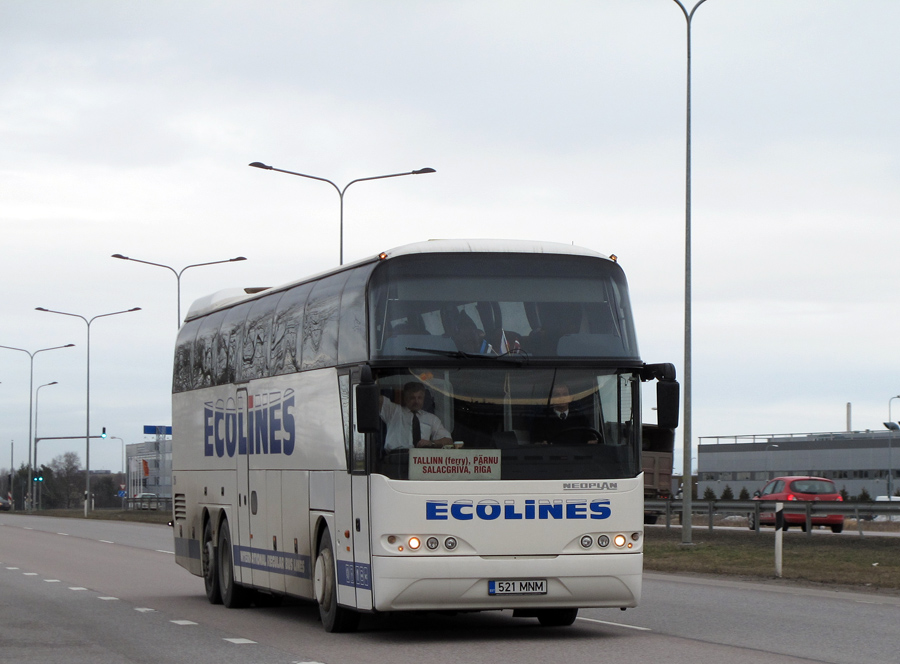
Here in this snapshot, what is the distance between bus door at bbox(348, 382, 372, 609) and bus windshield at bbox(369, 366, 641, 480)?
282mm

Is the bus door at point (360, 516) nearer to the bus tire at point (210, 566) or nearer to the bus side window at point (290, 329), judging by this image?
the bus side window at point (290, 329)

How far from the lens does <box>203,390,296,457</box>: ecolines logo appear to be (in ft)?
49.7

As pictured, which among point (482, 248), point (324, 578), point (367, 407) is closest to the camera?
point (367, 407)

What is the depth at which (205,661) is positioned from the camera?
1161 centimetres

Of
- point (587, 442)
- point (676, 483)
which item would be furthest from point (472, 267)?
point (676, 483)

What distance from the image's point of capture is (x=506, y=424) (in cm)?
1253

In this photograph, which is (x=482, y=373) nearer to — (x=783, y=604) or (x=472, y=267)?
(x=472, y=267)

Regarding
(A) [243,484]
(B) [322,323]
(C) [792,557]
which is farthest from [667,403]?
(C) [792,557]

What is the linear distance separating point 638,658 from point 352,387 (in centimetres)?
363

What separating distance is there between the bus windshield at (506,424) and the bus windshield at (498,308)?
9.0 inches

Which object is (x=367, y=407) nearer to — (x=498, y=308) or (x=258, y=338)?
(x=498, y=308)

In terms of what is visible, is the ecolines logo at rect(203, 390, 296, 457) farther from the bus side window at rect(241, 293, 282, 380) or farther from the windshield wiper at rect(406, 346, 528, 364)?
the windshield wiper at rect(406, 346, 528, 364)

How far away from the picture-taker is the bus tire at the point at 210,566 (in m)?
18.3

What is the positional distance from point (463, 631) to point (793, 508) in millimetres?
23075
